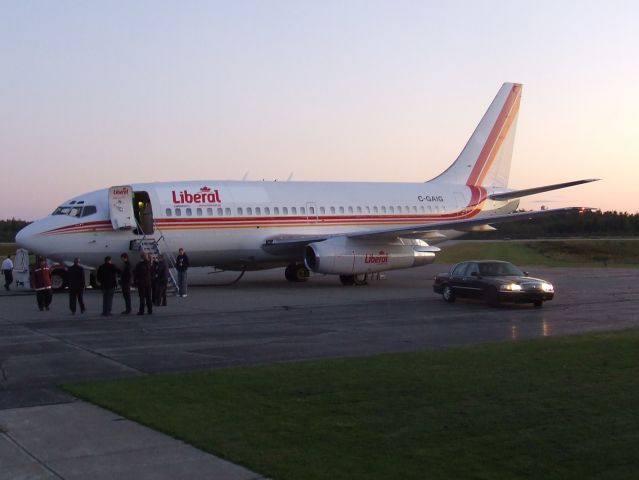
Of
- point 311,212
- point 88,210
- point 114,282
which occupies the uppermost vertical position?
point 88,210

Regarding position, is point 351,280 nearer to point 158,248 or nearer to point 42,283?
point 158,248

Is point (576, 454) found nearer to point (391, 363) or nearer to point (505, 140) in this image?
point (391, 363)

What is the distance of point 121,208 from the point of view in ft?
89.2

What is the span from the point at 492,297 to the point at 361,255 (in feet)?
30.0

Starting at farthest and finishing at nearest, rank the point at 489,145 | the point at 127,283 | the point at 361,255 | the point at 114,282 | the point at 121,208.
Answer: the point at 489,145 → the point at 361,255 → the point at 121,208 → the point at 127,283 → the point at 114,282

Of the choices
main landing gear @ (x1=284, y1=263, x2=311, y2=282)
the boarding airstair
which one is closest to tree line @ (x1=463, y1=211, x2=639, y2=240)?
main landing gear @ (x1=284, y1=263, x2=311, y2=282)

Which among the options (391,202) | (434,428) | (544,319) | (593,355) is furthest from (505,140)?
(434,428)

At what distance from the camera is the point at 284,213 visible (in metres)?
30.5

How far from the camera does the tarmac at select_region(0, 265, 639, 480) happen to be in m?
7.11

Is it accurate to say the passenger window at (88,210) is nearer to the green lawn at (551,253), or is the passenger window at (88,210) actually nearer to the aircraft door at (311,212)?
the aircraft door at (311,212)

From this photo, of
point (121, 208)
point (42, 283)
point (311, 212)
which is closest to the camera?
point (42, 283)

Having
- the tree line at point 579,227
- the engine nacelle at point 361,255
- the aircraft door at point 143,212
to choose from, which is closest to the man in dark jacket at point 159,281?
the aircraft door at point 143,212

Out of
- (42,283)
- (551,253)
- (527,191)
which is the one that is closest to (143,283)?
(42,283)

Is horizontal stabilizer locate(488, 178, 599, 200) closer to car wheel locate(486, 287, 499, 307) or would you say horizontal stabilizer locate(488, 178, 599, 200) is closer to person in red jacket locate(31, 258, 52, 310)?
car wheel locate(486, 287, 499, 307)
